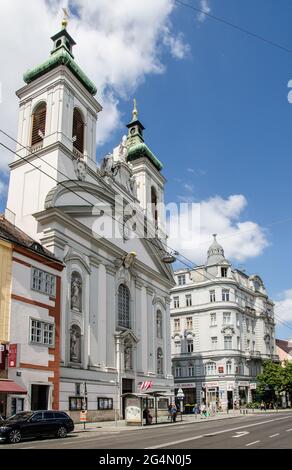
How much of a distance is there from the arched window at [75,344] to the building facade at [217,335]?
31867mm

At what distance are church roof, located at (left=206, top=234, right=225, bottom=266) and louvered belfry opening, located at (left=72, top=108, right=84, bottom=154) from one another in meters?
35.1

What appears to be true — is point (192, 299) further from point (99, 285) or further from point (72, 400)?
point (72, 400)

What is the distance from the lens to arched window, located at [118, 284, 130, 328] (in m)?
44.4

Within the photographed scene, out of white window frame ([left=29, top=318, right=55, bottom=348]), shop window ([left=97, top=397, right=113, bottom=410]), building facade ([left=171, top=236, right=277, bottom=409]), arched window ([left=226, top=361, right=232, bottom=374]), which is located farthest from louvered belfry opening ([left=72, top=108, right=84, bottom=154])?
arched window ([left=226, top=361, right=232, bottom=374])

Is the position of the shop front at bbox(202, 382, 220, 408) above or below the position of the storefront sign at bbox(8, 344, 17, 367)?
below

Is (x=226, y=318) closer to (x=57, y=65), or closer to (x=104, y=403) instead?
(x=104, y=403)

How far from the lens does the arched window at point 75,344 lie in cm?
3594

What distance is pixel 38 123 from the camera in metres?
43.9

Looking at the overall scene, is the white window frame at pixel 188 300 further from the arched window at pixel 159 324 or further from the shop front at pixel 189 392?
the arched window at pixel 159 324

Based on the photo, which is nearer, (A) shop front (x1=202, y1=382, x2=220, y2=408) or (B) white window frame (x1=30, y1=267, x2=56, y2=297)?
(B) white window frame (x1=30, y1=267, x2=56, y2=297)

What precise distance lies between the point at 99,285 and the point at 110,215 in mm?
7079

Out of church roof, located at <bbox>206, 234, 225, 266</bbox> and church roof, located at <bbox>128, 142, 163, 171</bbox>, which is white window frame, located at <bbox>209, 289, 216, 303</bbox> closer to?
church roof, located at <bbox>206, 234, 225, 266</bbox>

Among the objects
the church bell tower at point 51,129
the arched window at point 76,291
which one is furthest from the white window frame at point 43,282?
the church bell tower at point 51,129

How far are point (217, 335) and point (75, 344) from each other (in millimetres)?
35420
